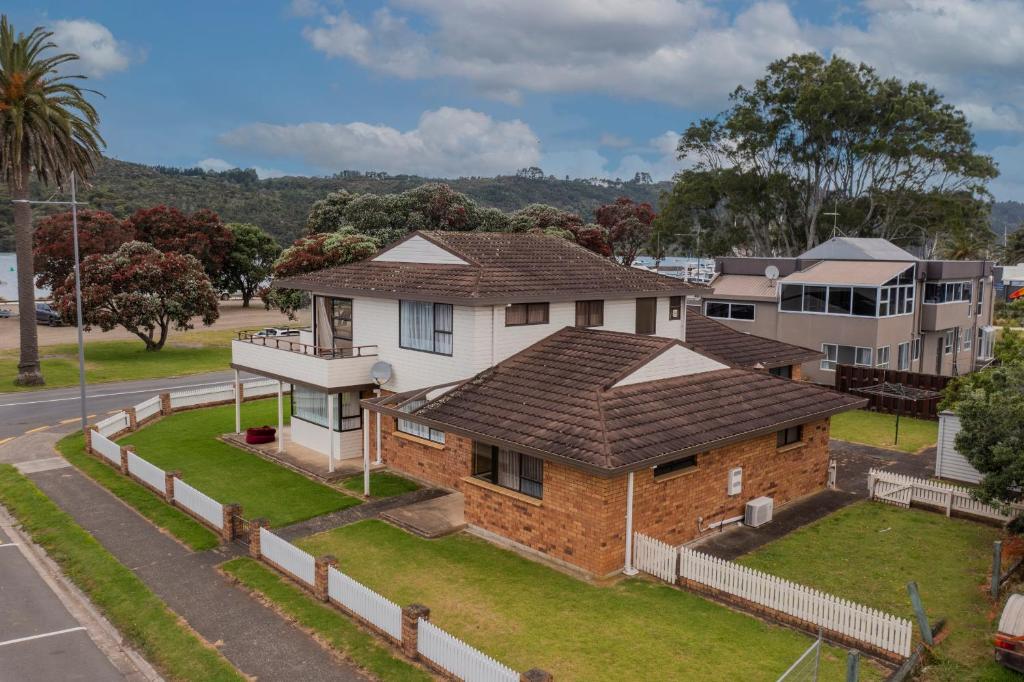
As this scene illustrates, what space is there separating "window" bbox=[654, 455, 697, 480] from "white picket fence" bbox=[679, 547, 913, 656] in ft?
6.86

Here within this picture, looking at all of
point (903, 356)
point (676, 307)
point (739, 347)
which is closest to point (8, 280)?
point (676, 307)

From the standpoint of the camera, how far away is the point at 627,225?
10288 cm

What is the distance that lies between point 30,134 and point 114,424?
16604 mm

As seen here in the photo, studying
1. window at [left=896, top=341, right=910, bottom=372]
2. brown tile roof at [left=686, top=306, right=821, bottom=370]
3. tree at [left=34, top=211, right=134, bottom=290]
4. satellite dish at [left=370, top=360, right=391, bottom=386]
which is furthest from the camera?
tree at [left=34, top=211, right=134, bottom=290]

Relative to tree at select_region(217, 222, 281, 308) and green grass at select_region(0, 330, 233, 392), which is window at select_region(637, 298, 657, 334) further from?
tree at select_region(217, 222, 281, 308)

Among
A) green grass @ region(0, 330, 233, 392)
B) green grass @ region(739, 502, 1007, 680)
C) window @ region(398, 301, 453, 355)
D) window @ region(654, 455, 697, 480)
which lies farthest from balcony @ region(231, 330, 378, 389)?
green grass @ region(0, 330, 233, 392)

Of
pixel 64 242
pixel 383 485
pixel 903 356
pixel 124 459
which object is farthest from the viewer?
pixel 64 242

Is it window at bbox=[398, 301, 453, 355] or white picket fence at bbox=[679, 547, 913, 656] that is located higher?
window at bbox=[398, 301, 453, 355]

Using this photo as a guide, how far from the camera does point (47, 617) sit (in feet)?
47.9

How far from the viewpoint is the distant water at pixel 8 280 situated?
306 feet

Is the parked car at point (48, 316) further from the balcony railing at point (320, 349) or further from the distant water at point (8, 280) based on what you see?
the balcony railing at point (320, 349)

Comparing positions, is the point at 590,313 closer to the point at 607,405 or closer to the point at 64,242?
the point at 607,405

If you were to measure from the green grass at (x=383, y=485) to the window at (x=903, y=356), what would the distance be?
27.6 meters

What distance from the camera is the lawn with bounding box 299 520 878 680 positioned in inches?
482
